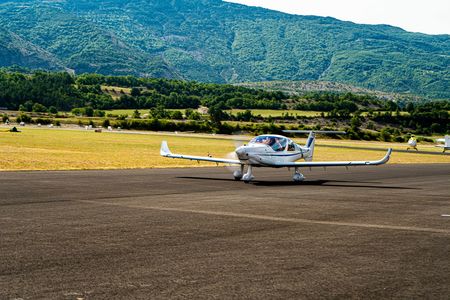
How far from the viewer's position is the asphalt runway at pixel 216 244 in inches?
413

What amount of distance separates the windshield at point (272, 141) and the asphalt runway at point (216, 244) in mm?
5913

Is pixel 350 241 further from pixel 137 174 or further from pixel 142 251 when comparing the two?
pixel 137 174

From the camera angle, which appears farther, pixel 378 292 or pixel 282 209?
pixel 282 209

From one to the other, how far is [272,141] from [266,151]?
2.85 ft

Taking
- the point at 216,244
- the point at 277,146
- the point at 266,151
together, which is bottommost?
the point at 266,151

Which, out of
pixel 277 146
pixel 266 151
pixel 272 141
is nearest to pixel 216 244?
pixel 266 151

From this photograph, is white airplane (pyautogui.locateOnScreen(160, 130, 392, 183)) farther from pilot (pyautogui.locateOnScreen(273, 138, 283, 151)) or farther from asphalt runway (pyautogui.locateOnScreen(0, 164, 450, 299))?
asphalt runway (pyautogui.locateOnScreen(0, 164, 450, 299))

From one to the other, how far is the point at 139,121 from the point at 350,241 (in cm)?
12732

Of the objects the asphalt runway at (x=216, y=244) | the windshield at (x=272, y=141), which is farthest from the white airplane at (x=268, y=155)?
the asphalt runway at (x=216, y=244)

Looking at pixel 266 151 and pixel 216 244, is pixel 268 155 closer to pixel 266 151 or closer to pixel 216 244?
pixel 266 151

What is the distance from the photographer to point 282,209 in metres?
21.9

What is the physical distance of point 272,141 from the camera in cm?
3359

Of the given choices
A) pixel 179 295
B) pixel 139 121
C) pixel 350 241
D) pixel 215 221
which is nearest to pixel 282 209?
pixel 215 221

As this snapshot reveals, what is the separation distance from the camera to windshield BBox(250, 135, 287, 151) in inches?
1315
